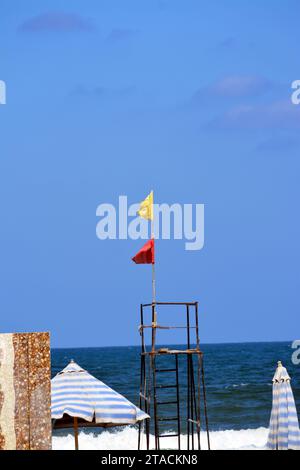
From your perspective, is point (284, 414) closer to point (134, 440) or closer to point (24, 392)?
point (24, 392)

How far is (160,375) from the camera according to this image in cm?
7094

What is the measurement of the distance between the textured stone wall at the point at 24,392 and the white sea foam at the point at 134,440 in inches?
949

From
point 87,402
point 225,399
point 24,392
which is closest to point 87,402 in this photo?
point 87,402

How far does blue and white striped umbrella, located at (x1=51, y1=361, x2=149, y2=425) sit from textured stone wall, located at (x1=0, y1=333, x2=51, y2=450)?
17.4 ft

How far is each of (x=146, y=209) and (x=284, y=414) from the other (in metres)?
5.62

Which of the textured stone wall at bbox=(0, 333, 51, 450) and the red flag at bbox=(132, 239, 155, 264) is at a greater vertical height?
the red flag at bbox=(132, 239, 155, 264)

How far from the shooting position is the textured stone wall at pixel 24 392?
1120 cm

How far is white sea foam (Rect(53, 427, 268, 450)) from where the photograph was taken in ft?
120

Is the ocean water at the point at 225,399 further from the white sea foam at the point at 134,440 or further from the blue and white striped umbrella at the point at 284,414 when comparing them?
the blue and white striped umbrella at the point at 284,414

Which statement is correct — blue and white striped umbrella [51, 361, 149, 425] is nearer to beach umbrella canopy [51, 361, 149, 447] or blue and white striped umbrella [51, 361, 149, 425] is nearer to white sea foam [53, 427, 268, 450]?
beach umbrella canopy [51, 361, 149, 447]

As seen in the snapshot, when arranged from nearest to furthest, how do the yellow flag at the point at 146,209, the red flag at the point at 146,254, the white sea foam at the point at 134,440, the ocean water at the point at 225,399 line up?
the yellow flag at the point at 146,209
the red flag at the point at 146,254
the white sea foam at the point at 134,440
the ocean water at the point at 225,399

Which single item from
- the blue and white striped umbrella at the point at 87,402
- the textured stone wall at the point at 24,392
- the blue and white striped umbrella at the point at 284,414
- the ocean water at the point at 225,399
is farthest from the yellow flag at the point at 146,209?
the ocean water at the point at 225,399

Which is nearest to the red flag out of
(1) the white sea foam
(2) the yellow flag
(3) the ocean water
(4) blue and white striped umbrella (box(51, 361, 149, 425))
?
(2) the yellow flag
